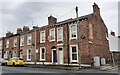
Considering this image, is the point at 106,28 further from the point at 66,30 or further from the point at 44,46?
the point at 44,46

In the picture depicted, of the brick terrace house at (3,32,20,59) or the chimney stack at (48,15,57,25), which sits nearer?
the chimney stack at (48,15,57,25)

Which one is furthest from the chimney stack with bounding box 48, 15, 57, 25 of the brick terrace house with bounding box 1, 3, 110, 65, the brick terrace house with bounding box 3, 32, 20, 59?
the brick terrace house with bounding box 3, 32, 20, 59

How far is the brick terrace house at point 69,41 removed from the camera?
2597 cm

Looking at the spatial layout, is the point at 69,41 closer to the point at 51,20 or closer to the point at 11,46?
the point at 51,20

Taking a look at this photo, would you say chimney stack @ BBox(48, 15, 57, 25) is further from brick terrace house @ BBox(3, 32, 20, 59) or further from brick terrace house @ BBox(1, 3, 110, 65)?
brick terrace house @ BBox(3, 32, 20, 59)

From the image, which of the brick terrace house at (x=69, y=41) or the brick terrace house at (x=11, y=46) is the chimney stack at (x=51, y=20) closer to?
the brick terrace house at (x=69, y=41)

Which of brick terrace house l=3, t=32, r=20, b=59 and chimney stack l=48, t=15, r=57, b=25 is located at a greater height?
chimney stack l=48, t=15, r=57, b=25

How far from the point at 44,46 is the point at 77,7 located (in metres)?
10.2

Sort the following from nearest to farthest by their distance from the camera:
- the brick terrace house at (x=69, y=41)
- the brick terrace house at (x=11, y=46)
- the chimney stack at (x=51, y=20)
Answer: the brick terrace house at (x=69, y=41)
the chimney stack at (x=51, y=20)
the brick terrace house at (x=11, y=46)

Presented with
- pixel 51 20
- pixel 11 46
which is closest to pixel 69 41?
pixel 51 20

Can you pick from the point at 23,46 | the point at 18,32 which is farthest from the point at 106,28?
the point at 18,32

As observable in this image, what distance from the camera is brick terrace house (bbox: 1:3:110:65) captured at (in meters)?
26.0

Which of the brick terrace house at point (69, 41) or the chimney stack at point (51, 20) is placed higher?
the chimney stack at point (51, 20)

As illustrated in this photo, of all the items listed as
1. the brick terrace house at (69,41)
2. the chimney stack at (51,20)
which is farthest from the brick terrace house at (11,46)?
the chimney stack at (51,20)
